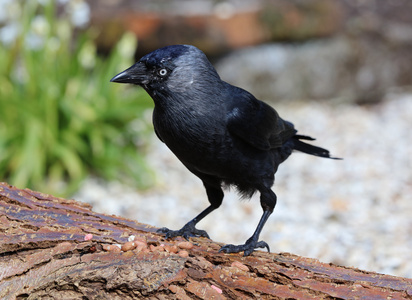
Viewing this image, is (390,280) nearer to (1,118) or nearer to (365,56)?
(1,118)

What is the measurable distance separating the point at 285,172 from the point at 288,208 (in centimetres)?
82

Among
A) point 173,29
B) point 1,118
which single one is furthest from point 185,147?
point 173,29

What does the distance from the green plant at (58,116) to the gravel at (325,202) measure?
25 cm

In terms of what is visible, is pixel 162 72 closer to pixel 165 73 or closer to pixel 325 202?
pixel 165 73

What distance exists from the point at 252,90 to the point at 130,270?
17.2 feet

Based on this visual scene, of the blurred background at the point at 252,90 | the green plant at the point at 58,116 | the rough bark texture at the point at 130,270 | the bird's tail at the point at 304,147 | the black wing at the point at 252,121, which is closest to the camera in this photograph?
the rough bark texture at the point at 130,270

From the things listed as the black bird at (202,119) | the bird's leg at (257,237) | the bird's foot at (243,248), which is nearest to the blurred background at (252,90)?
the bird's leg at (257,237)

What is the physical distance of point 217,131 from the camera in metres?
2.36

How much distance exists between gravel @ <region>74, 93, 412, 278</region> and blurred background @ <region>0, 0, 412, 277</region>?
16 millimetres

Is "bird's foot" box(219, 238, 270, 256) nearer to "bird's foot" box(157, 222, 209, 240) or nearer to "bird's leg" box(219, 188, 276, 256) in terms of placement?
"bird's leg" box(219, 188, 276, 256)

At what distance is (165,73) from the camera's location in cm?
235

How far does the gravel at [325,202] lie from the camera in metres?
4.26

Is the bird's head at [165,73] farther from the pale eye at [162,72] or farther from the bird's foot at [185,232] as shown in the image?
the bird's foot at [185,232]

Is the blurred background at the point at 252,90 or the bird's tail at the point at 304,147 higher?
the blurred background at the point at 252,90
